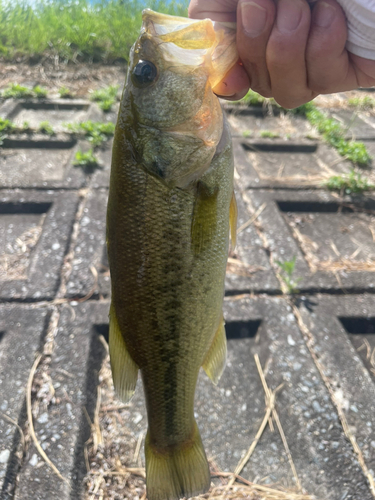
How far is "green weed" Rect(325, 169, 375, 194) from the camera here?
3.69 meters

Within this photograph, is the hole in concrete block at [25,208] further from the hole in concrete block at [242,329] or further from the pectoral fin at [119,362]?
the pectoral fin at [119,362]

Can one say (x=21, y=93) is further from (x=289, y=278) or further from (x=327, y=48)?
(x=327, y=48)

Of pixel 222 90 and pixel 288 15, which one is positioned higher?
pixel 288 15

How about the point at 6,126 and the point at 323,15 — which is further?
the point at 6,126

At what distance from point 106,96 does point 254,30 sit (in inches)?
169

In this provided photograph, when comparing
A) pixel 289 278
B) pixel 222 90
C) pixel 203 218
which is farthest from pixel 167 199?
pixel 289 278

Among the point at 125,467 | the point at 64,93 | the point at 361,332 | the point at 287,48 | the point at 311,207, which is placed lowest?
the point at 125,467

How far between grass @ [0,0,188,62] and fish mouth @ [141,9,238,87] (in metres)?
5.79

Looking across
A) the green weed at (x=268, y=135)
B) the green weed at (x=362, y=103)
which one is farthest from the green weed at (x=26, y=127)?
the green weed at (x=362, y=103)

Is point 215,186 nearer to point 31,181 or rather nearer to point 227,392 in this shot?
point 227,392

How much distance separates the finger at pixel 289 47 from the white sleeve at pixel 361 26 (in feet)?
0.49

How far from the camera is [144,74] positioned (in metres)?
1.26

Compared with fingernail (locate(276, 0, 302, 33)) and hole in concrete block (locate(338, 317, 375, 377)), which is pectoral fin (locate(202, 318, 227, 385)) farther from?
hole in concrete block (locate(338, 317, 375, 377))

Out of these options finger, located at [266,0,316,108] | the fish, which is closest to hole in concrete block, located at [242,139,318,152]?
finger, located at [266,0,316,108]
